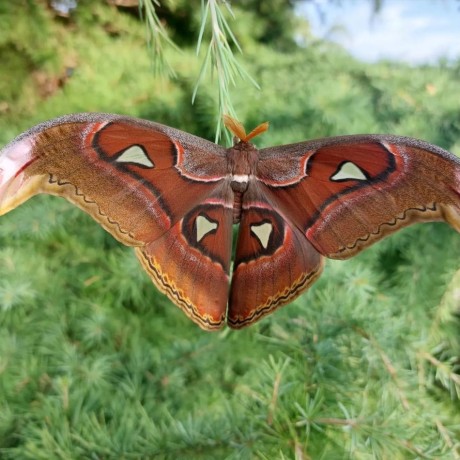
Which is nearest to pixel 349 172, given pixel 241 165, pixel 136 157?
pixel 241 165

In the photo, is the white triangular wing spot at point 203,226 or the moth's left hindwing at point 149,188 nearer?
the moth's left hindwing at point 149,188

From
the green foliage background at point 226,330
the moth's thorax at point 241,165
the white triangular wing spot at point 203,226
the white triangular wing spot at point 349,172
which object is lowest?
the green foliage background at point 226,330

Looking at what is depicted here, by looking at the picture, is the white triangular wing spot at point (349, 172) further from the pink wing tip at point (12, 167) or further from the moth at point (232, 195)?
the pink wing tip at point (12, 167)

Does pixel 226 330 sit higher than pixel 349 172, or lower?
lower

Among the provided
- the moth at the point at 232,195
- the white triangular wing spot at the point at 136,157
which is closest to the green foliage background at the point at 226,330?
the moth at the point at 232,195

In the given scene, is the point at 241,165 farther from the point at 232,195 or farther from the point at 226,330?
the point at 226,330

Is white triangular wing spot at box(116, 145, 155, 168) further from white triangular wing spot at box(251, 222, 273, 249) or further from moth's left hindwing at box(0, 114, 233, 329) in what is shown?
white triangular wing spot at box(251, 222, 273, 249)
